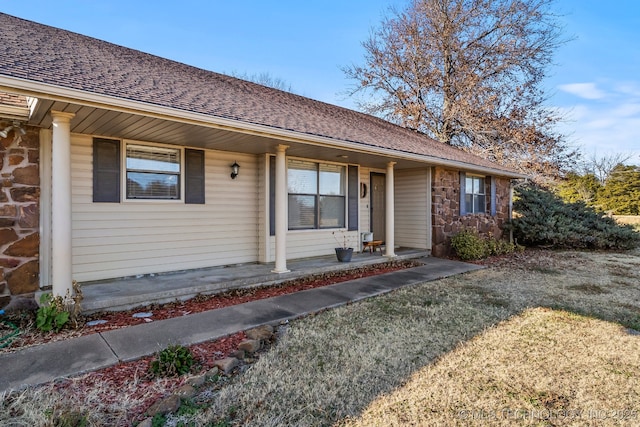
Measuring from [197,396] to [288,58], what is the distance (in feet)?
64.6

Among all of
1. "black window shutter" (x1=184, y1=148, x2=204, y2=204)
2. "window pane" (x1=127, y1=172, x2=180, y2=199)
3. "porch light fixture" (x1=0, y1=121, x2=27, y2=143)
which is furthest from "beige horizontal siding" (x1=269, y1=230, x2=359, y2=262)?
"porch light fixture" (x1=0, y1=121, x2=27, y2=143)

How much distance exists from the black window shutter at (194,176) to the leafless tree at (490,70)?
13.2 metres

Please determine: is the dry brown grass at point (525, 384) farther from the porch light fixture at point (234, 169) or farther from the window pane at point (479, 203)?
the window pane at point (479, 203)

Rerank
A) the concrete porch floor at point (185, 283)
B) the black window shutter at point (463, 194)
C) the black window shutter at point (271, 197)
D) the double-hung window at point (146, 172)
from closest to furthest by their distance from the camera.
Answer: the concrete porch floor at point (185, 283) < the double-hung window at point (146, 172) < the black window shutter at point (271, 197) < the black window shutter at point (463, 194)

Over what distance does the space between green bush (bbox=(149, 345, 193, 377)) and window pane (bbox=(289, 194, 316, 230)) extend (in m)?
4.51

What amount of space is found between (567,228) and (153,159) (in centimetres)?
1178

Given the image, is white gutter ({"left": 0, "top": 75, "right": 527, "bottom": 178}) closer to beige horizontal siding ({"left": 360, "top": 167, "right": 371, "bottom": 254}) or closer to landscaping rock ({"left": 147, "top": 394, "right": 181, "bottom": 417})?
beige horizontal siding ({"left": 360, "top": 167, "right": 371, "bottom": 254})

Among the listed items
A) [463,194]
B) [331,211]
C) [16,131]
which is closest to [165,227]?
[16,131]

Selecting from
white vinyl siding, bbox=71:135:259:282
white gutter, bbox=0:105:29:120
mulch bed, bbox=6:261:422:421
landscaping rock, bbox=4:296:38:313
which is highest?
white gutter, bbox=0:105:29:120

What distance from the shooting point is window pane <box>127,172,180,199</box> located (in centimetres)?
550

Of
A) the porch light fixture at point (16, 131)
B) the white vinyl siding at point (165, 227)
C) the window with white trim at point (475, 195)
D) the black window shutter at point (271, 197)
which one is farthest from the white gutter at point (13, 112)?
the window with white trim at point (475, 195)

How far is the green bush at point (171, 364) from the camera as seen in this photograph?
280cm

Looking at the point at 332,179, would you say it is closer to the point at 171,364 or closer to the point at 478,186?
the point at 478,186

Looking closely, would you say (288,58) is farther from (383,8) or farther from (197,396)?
(197,396)
